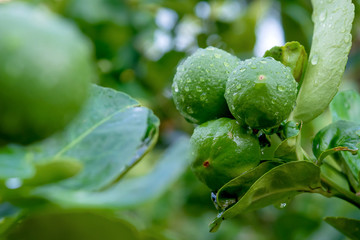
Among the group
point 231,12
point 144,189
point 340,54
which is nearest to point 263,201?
point 340,54

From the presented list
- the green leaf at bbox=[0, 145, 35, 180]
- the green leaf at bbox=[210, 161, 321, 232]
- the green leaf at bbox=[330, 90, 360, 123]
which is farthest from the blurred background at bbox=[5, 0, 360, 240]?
the green leaf at bbox=[0, 145, 35, 180]

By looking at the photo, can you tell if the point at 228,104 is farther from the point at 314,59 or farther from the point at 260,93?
the point at 314,59

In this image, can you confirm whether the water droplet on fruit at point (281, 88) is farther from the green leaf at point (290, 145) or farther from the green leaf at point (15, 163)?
the green leaf at point (15, 163)

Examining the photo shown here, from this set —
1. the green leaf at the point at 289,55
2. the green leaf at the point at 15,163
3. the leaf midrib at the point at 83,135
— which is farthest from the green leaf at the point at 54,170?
the green leaf at the point at 289,55

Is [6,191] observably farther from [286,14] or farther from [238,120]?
[286,14]

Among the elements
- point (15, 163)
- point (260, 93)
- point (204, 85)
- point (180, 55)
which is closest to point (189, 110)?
point (204, 85)

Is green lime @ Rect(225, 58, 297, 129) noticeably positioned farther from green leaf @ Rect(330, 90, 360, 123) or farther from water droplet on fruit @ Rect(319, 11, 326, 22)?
green leaf @ Rect(330, 90, 360, 123)
